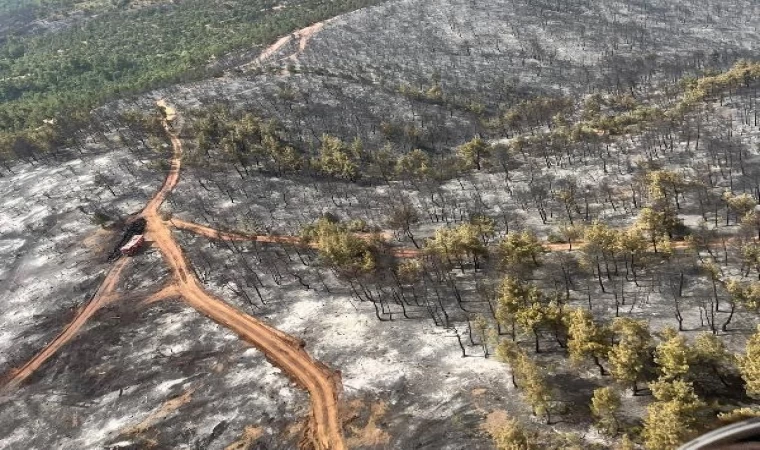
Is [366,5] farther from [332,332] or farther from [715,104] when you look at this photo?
[332,332]

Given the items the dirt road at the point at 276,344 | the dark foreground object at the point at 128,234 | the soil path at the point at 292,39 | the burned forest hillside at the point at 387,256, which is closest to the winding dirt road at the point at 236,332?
the dirt road at the point at 276,344

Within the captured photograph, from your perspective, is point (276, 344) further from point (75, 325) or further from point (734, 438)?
point (734, 438)

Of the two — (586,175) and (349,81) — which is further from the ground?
(349,81)

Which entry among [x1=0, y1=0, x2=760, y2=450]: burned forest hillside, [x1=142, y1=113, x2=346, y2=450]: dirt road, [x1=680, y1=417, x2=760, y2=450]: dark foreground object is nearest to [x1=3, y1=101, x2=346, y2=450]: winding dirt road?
[x1=142, y1=113, x2=346, y2=450]: dirt road

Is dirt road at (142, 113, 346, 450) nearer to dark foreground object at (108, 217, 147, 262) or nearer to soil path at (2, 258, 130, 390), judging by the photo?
dark foreground object at (108, 217, 147, 262)

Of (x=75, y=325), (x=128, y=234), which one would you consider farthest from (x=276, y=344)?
(x=128, y=234)

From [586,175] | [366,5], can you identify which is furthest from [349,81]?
[586,175]
